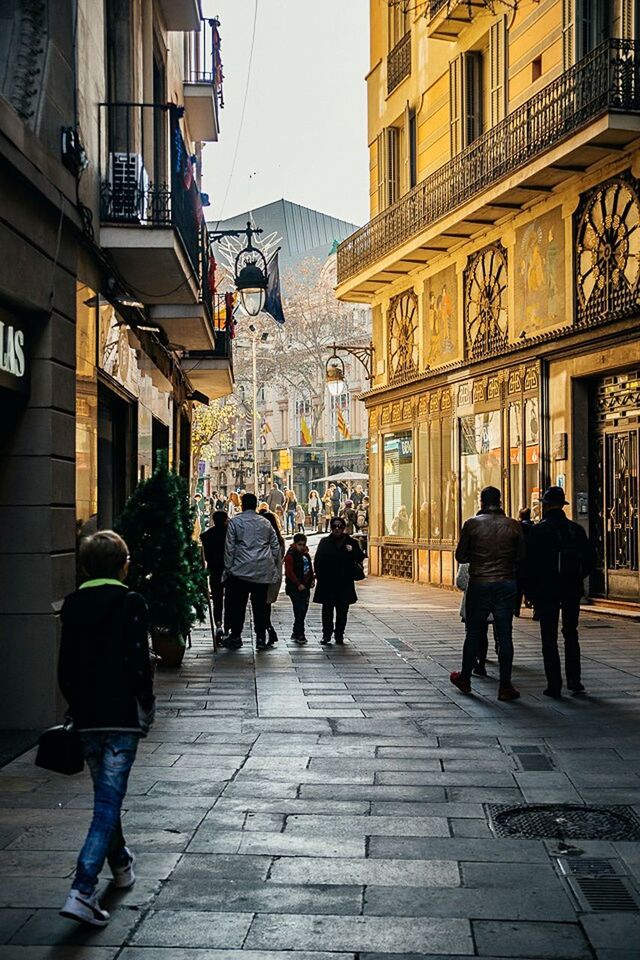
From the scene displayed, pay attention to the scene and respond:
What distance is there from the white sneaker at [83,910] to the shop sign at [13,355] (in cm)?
452

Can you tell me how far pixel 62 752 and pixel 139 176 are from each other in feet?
26.9

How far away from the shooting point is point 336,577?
1516 cm

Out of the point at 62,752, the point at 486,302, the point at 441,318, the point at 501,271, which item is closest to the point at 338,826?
the point at 62,752

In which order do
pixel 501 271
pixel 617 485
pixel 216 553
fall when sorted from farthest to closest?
pixel 501 271 < pixel 617 485 < pixel 216 553

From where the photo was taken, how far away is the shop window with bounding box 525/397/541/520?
19766 mm

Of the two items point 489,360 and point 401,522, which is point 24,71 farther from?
point 401,522

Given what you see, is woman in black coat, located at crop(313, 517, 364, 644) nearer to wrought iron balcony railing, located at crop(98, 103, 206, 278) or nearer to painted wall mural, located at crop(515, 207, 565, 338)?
wrought iron balcony railing, located at crop(98, 103, 206, 278)

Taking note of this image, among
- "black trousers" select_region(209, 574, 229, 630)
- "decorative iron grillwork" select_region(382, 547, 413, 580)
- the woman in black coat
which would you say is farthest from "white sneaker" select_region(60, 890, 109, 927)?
"decorative iron grillwork" select_region(382, 547, 413, 580)

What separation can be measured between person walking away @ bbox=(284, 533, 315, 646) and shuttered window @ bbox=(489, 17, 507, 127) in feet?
31.4

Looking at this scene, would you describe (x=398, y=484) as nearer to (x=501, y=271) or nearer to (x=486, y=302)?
(x=486, y=302)

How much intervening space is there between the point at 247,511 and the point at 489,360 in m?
8.41

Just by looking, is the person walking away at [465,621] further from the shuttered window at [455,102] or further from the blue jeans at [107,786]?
the shuttered window at [455,102]

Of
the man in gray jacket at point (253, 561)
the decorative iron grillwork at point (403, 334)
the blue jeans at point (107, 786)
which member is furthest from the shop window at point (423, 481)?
the blue jeans at point (107, 786)

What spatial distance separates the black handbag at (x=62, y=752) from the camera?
502 centimetres
